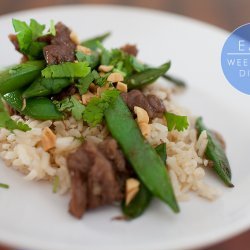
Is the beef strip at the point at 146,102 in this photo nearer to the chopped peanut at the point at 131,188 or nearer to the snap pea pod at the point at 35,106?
the snap pea pod at the point at 35,106

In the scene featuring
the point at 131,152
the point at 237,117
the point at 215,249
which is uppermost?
the point at 131,152

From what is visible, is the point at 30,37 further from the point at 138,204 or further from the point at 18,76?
the point at 138,204

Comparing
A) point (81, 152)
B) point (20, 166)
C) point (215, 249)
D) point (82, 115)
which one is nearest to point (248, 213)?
point (215, 249)

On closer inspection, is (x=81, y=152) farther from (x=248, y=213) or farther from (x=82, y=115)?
(x=248, y=213)

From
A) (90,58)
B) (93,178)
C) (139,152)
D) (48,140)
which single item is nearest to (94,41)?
(90,58)

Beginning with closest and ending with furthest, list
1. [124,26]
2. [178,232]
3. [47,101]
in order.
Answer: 1. [178,232]
2. [47,101]
3. [124,26]

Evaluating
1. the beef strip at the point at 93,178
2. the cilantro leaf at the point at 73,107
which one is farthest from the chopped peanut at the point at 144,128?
the cilantro leaf at the point at 73,107
